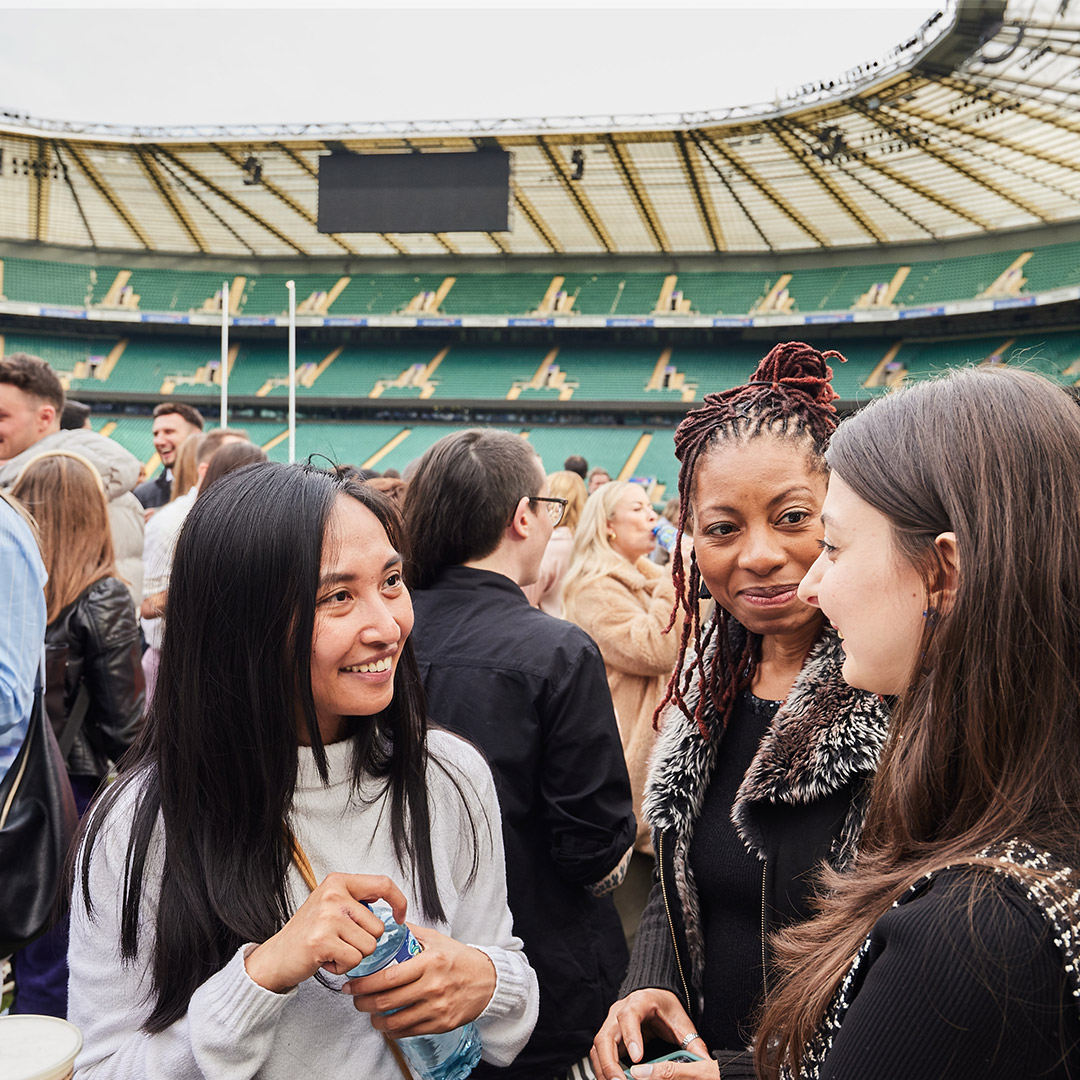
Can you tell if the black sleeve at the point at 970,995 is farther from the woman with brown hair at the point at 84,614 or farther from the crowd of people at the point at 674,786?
the woman with brown hair at the point at 84,614

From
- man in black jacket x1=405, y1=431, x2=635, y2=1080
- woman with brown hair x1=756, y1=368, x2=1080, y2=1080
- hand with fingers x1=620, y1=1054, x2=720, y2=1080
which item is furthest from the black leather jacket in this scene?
woman with brown hair x1=756, y1=368, x2=1080, y2=1080

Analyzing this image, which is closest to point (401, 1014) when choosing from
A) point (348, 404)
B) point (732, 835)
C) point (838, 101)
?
point (732, 835)

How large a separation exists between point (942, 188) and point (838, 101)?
491cm

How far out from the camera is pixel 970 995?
92 centimetres

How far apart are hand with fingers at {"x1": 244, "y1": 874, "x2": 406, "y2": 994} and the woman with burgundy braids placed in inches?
23.2

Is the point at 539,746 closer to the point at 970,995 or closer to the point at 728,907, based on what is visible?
the point at 728,907

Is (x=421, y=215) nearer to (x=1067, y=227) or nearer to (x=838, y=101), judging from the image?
(x=838, y=101)

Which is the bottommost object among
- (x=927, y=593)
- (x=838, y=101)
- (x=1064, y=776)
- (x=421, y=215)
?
(x=1064, y=776)

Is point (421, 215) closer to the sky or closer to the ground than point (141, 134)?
closer to the ground

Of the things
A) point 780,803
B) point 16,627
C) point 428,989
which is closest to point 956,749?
point 780,803

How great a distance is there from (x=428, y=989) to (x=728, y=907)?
65 cm

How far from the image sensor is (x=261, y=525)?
4.95 ft

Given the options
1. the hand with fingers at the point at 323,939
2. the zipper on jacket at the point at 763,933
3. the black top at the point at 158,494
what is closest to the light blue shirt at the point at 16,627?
the hand with fingers at the point at 323,939

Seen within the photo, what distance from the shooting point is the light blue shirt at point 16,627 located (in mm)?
2240
